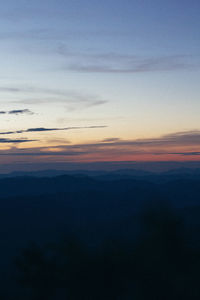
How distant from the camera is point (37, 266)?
23.2 metres

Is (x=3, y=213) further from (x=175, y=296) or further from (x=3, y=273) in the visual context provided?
(x=175, y=296)

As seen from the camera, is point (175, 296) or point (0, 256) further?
point (0, 256)

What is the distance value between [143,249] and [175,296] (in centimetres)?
400

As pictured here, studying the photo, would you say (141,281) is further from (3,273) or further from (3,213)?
(3,213)

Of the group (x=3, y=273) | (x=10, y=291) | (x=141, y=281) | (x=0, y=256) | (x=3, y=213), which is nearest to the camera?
(x=141, y=281)

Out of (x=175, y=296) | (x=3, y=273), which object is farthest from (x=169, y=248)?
(x=3, y=273)

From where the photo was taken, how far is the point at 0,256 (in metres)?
71.8

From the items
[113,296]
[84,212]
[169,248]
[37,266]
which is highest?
[169,248]

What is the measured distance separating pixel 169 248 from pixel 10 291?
32.6 meters

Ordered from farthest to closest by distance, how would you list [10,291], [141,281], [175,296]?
[10,291] → [141,281] → [175,296]

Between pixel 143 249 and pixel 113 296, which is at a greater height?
pixel 143 249

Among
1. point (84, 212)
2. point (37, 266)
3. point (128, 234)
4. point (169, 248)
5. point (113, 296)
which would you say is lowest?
point (84, 212)

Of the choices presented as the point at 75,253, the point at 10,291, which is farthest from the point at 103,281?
the point at 10,291

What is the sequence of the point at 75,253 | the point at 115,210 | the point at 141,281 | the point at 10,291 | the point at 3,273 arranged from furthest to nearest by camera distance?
the point at 115,210 → the point at 3,273 → the point at 10,291 → the point at 75,253 → the point at 141,281
